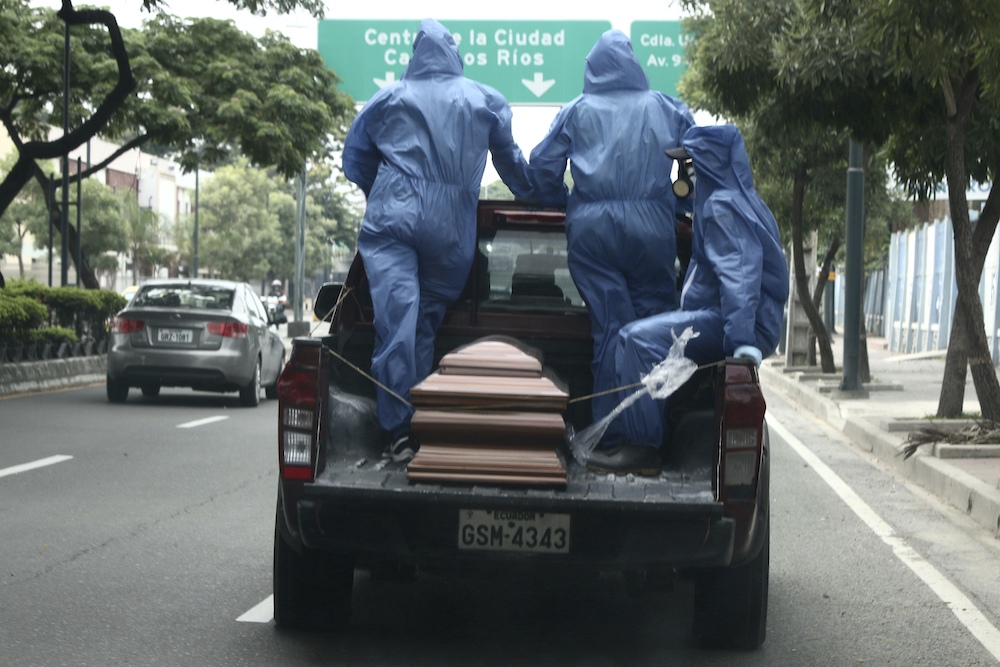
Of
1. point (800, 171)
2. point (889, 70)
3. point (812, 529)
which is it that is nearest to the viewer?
point (812, 529)

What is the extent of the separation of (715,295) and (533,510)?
56.0 inches

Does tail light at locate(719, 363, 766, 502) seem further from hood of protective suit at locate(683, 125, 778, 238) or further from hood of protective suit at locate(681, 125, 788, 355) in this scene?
hood of protective suit at locate(683, 125, 778, 238)

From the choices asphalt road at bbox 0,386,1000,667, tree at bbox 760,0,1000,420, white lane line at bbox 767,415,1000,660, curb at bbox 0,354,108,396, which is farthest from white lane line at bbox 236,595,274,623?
curb at bbox 0,354,108,396

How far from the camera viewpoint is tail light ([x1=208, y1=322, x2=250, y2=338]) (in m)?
15.9

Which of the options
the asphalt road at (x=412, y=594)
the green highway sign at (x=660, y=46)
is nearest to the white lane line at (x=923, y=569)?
the asphalt road at (x=412, y=594)

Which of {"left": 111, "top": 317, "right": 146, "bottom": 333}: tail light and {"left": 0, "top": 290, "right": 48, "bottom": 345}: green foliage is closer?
{"left": 111, "top": 317, "right": 146, "bottom": 333}: tail light

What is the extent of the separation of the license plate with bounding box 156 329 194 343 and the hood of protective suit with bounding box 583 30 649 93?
10.2 meters

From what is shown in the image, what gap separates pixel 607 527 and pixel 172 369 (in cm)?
1175

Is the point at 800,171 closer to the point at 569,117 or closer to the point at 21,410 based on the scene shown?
the point at 21,410

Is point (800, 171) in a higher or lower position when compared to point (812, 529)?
higher

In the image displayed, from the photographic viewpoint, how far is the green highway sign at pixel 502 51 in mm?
22125

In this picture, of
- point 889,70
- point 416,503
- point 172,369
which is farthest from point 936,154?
point 416,503

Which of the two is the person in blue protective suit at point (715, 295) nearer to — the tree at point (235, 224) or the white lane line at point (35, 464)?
the white lane line at point (35, 464)

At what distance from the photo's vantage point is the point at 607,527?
4746 millimetres
